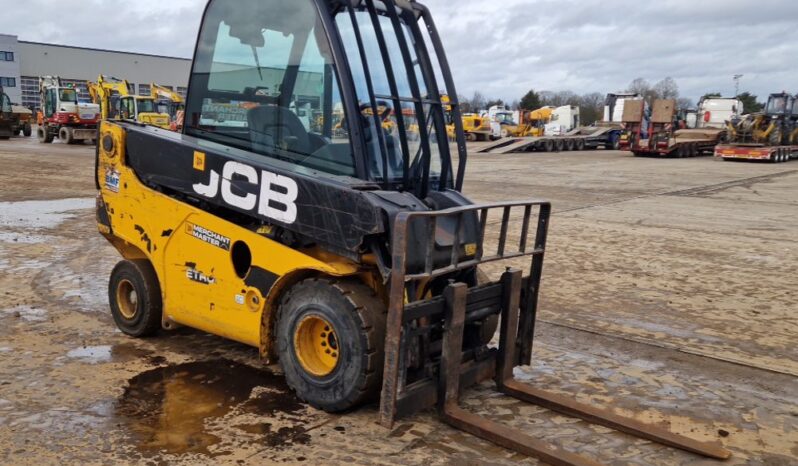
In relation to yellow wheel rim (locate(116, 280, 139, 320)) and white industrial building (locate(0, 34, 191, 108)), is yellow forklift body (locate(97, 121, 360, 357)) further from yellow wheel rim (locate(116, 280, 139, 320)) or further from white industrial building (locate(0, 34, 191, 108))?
white industrial building (locate(0, 34, 191, 108))

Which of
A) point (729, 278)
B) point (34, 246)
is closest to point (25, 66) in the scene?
point (34, 246)

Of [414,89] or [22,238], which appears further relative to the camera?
[22,238]

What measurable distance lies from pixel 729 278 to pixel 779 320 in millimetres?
1555

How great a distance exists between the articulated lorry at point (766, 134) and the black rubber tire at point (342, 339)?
1167 inches

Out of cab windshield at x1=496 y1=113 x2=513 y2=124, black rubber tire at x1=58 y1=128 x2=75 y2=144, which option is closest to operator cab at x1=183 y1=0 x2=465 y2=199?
black rubber tire at x1=58 y1=128 x2=75 y2=144

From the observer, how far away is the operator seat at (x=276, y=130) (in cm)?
410

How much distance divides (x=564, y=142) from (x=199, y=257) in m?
36.9

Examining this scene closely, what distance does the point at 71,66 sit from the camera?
252 feet

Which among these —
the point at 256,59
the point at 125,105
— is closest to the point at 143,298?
the point at 256,59

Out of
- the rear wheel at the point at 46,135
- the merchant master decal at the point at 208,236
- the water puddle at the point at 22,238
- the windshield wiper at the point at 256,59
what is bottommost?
the water puddle at the point at 22,238

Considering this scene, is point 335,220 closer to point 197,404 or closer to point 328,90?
point 328,90

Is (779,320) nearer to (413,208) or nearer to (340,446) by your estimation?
(413,208)

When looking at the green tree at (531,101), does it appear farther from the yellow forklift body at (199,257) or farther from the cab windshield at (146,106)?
the yellow forklift body at (199,257)

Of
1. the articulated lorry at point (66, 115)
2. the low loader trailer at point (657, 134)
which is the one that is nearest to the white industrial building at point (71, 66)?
the articulated lorry at point (66, 115)
